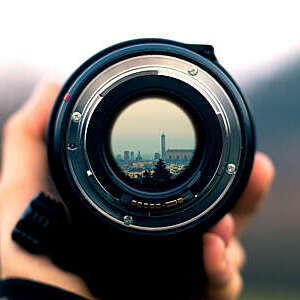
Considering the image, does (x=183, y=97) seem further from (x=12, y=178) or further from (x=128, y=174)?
(x=12, y=178)

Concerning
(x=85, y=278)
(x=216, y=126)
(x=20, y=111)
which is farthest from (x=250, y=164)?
(x=20, y=111)

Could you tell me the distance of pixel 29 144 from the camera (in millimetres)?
636

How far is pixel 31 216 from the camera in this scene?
511 millimetres

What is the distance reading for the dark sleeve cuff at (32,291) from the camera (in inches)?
19.6

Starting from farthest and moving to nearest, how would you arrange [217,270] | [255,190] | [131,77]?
1. [255,190]
2. [217,270]
3. [131,77]

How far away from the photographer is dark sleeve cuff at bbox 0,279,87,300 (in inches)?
19.6

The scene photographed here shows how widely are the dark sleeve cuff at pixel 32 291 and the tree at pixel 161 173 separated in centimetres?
15

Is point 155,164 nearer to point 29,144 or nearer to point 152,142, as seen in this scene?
point 152,142

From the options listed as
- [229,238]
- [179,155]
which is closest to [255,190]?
[229,238]

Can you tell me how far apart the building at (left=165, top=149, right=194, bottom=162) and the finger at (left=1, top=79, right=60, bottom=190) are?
214mm

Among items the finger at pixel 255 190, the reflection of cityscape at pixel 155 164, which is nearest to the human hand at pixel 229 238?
the finger at pixel 255 190

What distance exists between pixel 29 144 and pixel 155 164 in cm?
25

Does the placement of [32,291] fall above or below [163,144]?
below

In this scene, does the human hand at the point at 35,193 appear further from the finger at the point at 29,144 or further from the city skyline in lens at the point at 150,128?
the city skyline in lens at the point at 150,128
